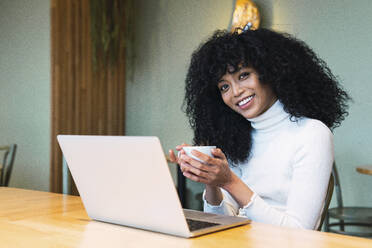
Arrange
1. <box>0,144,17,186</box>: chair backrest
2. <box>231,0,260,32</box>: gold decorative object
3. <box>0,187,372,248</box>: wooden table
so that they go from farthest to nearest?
<box>231,0,260,32</box>: gold decorative object, <box>0,144,17,186</box>: chair backrest, <box>0,187,372,248</box>: wooden table

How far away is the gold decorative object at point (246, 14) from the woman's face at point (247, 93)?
2.23m

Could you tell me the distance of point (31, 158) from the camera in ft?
13.9

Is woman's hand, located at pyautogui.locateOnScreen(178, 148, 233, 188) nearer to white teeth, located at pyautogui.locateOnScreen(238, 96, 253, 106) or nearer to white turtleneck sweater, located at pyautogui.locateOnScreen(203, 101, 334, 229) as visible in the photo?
white turtleneck sweater, located at pyautogui.locateOnScreen(203, 101, 334, 229)

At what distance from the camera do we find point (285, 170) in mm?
1474

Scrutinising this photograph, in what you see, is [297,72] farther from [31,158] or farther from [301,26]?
[31,158]

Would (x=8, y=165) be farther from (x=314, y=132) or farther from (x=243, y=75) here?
(x=314, y=132)

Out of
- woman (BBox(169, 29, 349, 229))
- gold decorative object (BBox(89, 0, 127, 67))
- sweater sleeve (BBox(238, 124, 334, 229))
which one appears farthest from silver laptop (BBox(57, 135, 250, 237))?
gold decorative object (BBox(89, 0, 127, 67))

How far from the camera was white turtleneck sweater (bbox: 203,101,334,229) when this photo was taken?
1.30 m

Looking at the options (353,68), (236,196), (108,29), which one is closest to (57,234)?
(236,196)

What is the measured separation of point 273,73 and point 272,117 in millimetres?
153

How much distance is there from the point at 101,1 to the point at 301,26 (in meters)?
1.90

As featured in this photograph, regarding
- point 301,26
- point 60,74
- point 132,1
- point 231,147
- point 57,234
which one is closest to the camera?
point 57,234

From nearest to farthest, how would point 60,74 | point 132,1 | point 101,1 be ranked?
1. point 60,74
2. point 101,1
3. point 132,1

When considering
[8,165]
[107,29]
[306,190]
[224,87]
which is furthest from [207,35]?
[306,190]
